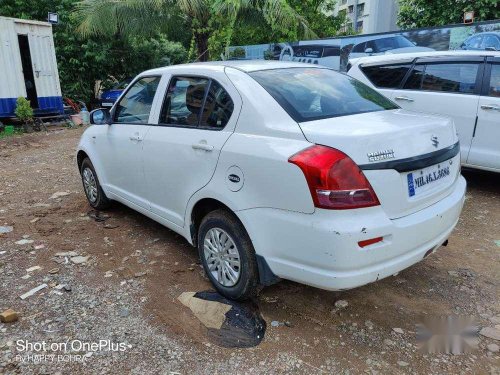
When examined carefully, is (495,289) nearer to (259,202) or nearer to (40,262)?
(259,202)

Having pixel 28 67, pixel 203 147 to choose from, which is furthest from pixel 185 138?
pixel 28 67

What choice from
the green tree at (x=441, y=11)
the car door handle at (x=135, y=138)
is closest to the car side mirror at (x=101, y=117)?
the car door handle at (x=135, y=138)

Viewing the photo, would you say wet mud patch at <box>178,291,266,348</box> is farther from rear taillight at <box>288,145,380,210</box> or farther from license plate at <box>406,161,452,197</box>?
license plate at <box>406,161,452,197</box>

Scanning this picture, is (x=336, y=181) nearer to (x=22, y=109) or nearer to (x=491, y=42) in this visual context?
(x=491, y=42)

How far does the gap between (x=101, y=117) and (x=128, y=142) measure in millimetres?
701

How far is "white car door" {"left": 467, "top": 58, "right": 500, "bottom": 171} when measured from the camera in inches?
195

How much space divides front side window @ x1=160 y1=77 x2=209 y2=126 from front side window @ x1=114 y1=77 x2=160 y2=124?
0.84ft

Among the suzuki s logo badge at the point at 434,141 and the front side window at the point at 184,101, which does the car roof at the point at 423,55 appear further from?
the front side window at the point at 184,101

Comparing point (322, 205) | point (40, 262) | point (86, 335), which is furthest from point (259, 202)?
point (40, 262)

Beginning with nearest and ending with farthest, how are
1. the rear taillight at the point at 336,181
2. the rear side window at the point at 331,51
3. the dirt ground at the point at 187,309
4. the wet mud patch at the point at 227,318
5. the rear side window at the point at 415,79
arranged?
the rear taillight at the point at 336,181, the dirt ground at the point at 187,309, the wet mud patch at the point at 227,318, the rear side window at the point at 415,79, the rear side window at the point at 331,51

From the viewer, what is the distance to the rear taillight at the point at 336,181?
2332mm

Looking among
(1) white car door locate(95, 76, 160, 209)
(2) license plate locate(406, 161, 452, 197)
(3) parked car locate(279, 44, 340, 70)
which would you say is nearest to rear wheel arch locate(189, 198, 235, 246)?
(1) white car door locate(95, 76, 160, 209)

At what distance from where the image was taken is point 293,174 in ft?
7.94

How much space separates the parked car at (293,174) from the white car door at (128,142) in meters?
0.08
